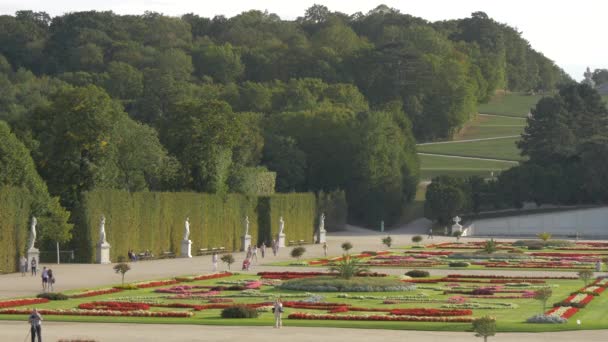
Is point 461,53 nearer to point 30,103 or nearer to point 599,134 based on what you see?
point 599,134

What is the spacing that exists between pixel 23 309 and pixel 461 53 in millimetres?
144014

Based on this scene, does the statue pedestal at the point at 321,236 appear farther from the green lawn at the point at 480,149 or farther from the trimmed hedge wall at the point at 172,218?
the green lawn at the point at 480,149

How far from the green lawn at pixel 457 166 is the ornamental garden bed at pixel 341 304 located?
78.6 meters

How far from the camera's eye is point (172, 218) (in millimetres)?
71188

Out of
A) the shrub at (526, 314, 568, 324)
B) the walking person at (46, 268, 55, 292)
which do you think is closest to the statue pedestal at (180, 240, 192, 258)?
the walking person at (46, 268, 55, 292)

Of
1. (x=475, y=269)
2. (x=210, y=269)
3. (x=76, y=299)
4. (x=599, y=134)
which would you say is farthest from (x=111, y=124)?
(x=599, y=134)

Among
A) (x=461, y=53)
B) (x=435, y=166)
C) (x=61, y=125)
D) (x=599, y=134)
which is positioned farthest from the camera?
(x=461, y=53)

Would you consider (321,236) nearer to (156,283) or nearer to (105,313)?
(156,283)

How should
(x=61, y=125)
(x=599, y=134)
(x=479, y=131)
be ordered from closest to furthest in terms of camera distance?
1. (x=61, y=125)
2. (x=599, y=134)
3. (x=479, y=131)

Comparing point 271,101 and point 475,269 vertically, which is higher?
point 271,101

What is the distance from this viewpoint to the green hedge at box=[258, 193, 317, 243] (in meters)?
84.3

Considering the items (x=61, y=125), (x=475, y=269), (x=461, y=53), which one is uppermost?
(x=461, y=53)

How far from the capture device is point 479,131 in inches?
6378

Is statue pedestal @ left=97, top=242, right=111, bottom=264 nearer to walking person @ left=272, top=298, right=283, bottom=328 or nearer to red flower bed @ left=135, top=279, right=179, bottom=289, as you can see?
red flower bed @ left=135, top=279, right=179, bottom=289
